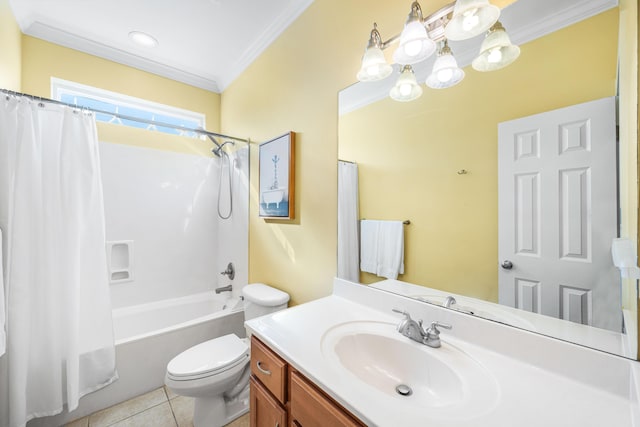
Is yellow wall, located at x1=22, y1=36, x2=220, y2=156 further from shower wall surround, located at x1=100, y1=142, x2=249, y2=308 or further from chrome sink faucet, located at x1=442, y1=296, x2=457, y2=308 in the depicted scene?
chrome sink faucet, located at x1=442, y1=296, x2=457, y2=308

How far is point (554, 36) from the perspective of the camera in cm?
78

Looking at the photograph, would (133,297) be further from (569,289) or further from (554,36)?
(554,36)

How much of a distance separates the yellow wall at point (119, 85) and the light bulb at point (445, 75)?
2434mm

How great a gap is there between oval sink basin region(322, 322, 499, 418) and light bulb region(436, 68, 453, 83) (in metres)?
0.99

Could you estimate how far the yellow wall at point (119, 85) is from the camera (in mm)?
1967

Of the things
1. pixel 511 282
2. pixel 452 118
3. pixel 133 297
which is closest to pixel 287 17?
pixel 452 118

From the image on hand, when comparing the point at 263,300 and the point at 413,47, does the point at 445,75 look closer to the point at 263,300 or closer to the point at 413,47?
the point at 413,47

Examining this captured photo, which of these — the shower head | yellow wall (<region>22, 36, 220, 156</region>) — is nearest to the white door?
the shower head

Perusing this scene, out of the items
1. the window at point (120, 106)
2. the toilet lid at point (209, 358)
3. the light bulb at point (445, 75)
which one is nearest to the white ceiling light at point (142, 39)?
the window at point (120, 106)

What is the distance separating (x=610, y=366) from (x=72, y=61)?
353 centimetres

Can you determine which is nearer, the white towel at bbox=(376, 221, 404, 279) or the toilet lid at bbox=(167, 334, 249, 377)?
the white towel at bbox=(376, 221, 404, 279)

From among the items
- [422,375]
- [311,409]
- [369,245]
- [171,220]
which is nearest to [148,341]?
[171,220]

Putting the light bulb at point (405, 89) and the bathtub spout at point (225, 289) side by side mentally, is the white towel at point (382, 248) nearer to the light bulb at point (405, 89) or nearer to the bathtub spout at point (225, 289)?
the light bulb at point (405, 89)

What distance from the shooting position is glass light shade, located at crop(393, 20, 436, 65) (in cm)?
97
